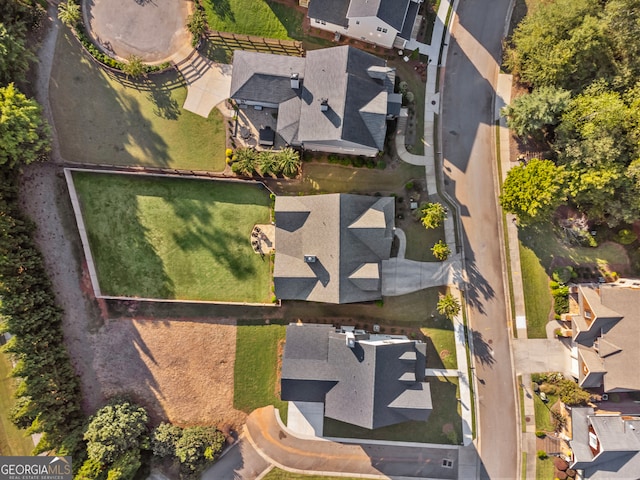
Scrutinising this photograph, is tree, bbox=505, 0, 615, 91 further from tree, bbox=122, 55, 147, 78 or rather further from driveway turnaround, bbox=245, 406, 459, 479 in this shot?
driveway turnaround, bbox=245, 406, 459, 479

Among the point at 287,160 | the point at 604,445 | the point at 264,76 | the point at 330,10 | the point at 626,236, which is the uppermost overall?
the point at 330,10

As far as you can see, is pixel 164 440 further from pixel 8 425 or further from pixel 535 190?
pixel 535 190

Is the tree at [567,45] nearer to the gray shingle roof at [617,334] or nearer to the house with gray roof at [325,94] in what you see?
the house with gray roof at [325,94]

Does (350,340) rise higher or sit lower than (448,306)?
lower

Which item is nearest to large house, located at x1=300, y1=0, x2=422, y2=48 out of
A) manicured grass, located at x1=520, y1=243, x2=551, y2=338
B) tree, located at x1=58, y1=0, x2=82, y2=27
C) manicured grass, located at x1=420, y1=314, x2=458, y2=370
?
tree, located at x1=58, y1=0, x2=82, y2=27

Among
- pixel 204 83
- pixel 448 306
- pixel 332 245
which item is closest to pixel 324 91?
pixel 204 83

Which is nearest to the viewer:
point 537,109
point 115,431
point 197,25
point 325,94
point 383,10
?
point 383,10
